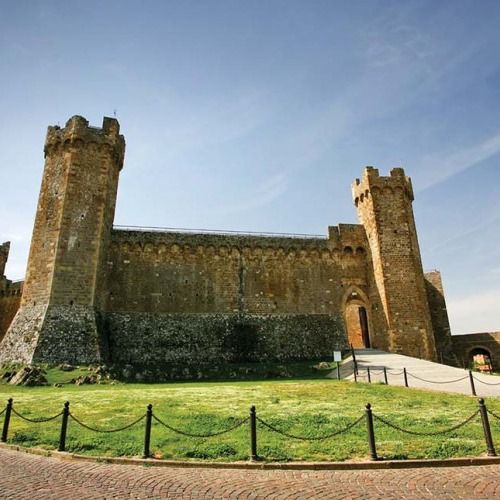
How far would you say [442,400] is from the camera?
1112 cm

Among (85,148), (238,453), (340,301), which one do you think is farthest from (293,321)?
(238,453)

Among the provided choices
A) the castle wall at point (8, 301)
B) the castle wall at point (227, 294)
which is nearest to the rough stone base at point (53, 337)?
the castle wall at point (227, 294)

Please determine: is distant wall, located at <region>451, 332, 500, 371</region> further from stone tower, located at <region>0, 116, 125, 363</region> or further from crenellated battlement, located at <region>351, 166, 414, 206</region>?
stone tower, located at <region>0, 116, 125, 363</region>

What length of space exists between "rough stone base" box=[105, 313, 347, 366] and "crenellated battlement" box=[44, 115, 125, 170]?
11317 mm

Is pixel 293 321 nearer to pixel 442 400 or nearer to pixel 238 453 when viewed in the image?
pixel 442 400

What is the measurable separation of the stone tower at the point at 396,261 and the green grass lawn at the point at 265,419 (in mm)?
11852

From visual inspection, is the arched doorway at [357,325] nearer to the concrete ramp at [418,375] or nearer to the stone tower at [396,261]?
the stone tower at [396,261]

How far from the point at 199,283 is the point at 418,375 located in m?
15.0

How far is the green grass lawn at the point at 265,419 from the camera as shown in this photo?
6.91 meters

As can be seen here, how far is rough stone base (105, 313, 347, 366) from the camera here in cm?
2323

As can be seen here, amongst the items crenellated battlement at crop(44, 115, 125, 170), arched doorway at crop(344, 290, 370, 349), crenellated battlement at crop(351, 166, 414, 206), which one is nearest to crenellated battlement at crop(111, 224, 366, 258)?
crenellated battlement at crop(351, 166, 414, 206)

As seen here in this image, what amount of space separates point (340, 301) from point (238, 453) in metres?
21.8

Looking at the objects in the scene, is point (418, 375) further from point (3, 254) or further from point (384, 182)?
point (3, 254)

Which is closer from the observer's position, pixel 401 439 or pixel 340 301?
pixel 401 439
